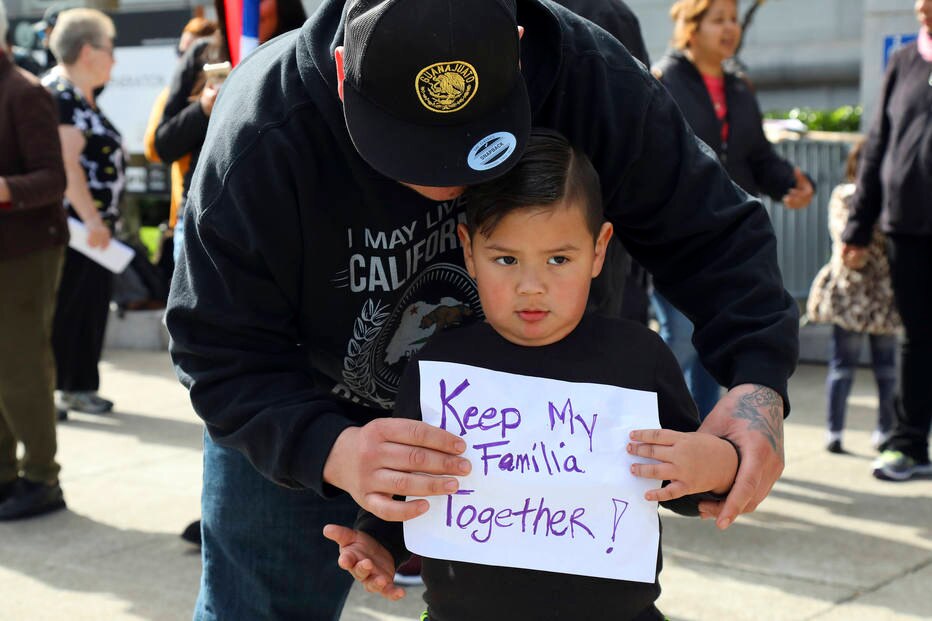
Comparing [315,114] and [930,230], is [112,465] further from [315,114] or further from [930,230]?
[315,114]

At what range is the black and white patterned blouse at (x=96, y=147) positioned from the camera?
6398 millimetres

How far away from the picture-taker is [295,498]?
2.51 m

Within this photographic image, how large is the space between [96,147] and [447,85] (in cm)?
497

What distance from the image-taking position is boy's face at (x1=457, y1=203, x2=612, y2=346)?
86.0 inches

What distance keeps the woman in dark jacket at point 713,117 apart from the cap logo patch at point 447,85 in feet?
11.0

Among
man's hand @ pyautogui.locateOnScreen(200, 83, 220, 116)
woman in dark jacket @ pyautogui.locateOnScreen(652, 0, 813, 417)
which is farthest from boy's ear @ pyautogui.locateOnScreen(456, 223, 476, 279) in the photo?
woman in dark jacket @ pyautogui.locateOnScreen(652, 0, 813, 417)

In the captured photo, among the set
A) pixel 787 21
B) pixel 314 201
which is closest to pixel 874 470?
pixel 314 201

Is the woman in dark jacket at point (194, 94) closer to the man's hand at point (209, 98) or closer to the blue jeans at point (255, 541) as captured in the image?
the man's hand at point (209, 98)

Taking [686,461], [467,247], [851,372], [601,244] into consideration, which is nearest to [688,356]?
[851,372]

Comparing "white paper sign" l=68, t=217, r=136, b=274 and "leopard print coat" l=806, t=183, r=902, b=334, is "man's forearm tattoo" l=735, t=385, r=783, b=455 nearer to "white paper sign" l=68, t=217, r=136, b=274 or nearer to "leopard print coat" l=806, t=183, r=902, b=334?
"leopard print coat" l=806, t=183, r=902, b=334

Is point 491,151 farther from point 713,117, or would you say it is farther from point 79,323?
point 79,323

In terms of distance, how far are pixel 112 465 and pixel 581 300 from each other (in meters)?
4.11

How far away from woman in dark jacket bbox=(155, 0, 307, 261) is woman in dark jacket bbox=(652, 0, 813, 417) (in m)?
1.70

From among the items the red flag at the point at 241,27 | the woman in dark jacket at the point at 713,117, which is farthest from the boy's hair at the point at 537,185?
the woman in dark jacket at the point at 713,117
